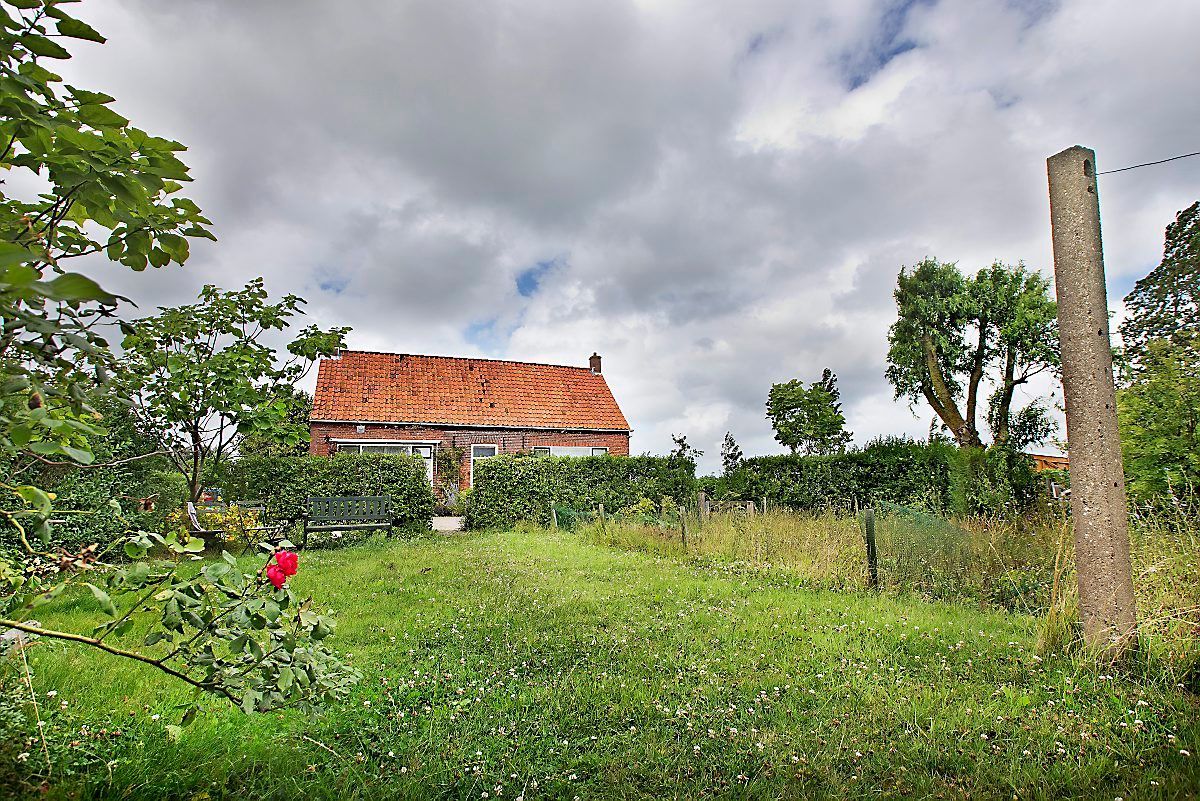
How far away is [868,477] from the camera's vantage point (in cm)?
1409

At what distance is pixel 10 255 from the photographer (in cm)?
86

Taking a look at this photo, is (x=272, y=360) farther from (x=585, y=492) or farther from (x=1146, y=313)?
(x=1146, y=313)

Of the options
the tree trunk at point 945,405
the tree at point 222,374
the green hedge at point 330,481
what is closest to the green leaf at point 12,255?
the tree at point 222,374

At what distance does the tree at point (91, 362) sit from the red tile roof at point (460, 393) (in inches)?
821

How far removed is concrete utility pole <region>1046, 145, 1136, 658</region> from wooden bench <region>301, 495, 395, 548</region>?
11.5 meters

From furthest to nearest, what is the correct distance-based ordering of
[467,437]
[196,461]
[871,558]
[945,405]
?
[467,437] → [945,405] → [871,558] → [196,461]

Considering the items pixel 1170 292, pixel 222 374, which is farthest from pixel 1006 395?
pixel 222 374

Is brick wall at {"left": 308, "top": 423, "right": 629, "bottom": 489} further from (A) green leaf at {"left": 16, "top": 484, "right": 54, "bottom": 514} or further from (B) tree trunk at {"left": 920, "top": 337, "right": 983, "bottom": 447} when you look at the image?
(A) green leaf at {"left": 16, "top": 484, "right": 54, "bottom": 514}

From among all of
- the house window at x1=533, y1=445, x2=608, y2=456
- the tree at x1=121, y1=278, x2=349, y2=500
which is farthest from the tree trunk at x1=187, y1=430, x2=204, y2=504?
the house window at x1=533, y1=445, x2=608, y2=456

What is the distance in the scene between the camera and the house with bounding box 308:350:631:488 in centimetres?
2175

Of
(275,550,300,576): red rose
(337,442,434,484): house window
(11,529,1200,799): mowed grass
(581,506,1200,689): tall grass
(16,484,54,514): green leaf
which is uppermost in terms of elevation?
(337,442,434,484): house window

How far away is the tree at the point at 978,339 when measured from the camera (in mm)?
21672

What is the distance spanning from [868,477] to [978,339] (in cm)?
1268

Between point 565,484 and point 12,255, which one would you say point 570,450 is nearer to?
point 565,484
